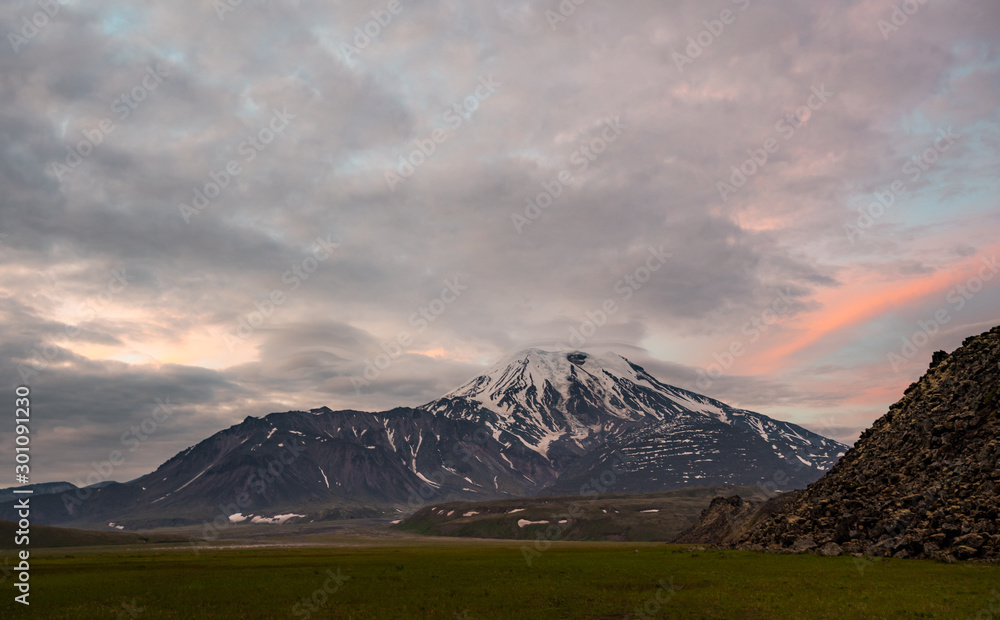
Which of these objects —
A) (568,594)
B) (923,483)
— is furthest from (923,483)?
(568,594)

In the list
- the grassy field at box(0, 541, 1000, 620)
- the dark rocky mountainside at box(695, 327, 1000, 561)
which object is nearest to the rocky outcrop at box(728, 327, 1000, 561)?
the dark rocky mountainside at box(695, 327, 1000, 561)

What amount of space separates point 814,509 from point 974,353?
33466mm

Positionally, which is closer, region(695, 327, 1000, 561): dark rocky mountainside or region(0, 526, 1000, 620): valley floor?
region(0, 526, 1000, 620): valley floor

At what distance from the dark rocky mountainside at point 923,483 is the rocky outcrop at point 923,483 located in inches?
4.8

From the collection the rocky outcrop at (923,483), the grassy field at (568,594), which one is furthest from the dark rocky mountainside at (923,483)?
the grassy field at (568,594)

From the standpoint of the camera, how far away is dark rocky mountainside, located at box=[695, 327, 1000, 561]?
6412cm

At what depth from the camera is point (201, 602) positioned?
4541 centimetres

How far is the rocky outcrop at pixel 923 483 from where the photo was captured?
64.1 m

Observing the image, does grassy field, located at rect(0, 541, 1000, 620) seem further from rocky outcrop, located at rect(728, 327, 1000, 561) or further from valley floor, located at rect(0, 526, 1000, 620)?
rocky outcrop, located at rect(728, 327, 1000, 561)

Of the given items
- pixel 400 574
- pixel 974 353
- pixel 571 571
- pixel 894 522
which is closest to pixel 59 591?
pixel 400 574

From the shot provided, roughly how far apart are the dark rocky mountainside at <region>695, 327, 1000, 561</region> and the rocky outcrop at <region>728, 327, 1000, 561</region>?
0.12m

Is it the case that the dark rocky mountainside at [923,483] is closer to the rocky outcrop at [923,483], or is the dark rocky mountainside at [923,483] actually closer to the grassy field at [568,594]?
the rocky outcrop at [923,483]

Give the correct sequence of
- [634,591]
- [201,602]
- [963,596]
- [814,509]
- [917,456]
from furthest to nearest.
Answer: [814,509]
[917,456]
[634,591]
[201,602]
[963,596]

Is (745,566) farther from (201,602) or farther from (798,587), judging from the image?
(201,602)
